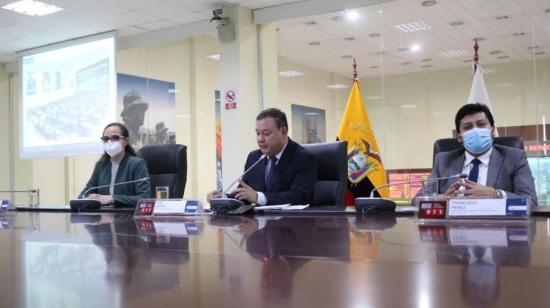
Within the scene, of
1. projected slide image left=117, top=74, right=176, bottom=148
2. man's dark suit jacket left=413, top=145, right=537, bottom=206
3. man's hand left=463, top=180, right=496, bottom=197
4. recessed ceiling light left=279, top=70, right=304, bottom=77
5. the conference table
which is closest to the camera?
the conference table

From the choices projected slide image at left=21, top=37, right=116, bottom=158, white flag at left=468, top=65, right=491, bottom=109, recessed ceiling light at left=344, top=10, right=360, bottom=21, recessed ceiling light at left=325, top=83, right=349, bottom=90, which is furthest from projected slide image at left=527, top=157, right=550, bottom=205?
projected slide image at left=21, top=37, right=116, bottom=158

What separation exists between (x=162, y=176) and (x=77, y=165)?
5.19m

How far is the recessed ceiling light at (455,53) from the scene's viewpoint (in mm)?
7137

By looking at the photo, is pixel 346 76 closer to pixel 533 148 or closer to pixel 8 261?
pixel 533 148

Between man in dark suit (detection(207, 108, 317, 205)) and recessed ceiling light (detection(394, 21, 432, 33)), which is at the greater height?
recessed ceiling light (detection(394, 21, 432, 33))

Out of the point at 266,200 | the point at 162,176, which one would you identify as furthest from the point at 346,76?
the point at 266,200

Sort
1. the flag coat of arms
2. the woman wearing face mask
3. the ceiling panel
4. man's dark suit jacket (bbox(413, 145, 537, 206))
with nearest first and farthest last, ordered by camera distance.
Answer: man's dark suit jacket (bbox(413, 145, 537, 206))
the woman wearing face mask
the flag coat of arms
the ceiling panel

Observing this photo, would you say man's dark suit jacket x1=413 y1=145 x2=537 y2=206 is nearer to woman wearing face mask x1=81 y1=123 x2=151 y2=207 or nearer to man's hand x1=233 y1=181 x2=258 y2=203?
man's hand x1=233 y1=181 x2=258 y2=203

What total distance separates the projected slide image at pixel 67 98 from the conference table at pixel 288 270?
246 inches

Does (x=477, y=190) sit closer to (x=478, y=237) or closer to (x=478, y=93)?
(x=478, y=237)

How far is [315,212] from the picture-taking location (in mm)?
1995

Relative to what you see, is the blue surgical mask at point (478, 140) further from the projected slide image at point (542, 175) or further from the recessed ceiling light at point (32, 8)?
the recessed ceiling light at point (32, 8)

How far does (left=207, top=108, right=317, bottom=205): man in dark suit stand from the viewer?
259cm

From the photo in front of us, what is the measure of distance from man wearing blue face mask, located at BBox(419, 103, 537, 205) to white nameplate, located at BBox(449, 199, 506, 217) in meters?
0.66
